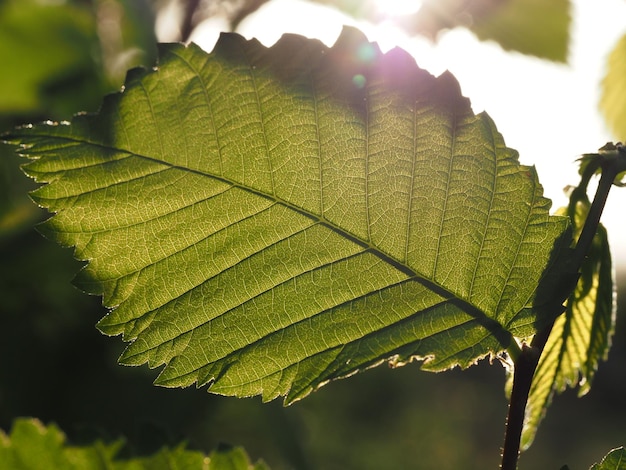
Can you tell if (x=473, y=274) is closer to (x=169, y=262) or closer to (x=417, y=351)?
(x=417, y=351)

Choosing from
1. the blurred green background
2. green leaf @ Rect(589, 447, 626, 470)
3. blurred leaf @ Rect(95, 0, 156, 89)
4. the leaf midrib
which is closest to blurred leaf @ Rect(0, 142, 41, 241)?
the blurred green background

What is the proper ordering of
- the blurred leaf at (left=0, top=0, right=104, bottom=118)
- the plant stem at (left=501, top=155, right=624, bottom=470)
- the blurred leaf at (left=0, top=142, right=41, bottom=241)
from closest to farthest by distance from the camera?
the plant stem at (left=501, top=155, right=624, bottom=470)
the blurred leaf at (left=0, top=142, right=41, bottom=241)
the blurred leaf at (left=0, top=0, right=104, bottom=118)

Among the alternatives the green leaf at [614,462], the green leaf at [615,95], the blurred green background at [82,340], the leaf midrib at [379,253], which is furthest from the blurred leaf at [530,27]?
the green leaf at [614,462]

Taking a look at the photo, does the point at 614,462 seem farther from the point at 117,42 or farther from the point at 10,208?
the point at 117,42

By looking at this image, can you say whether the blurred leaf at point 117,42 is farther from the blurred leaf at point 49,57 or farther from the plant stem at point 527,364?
the plant stem at point 527,364

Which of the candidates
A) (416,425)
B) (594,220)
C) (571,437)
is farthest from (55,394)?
(571,437)

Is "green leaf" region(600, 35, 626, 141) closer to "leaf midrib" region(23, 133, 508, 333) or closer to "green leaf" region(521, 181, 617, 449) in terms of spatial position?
"green leaf" region(521, 181, 617, 449)

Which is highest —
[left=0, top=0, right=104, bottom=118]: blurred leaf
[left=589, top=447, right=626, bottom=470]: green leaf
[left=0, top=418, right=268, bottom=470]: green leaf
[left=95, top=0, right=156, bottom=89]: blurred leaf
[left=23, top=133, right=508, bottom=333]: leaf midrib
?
[left=95, top=0, right=156, bottom=89]: blurred leaf
